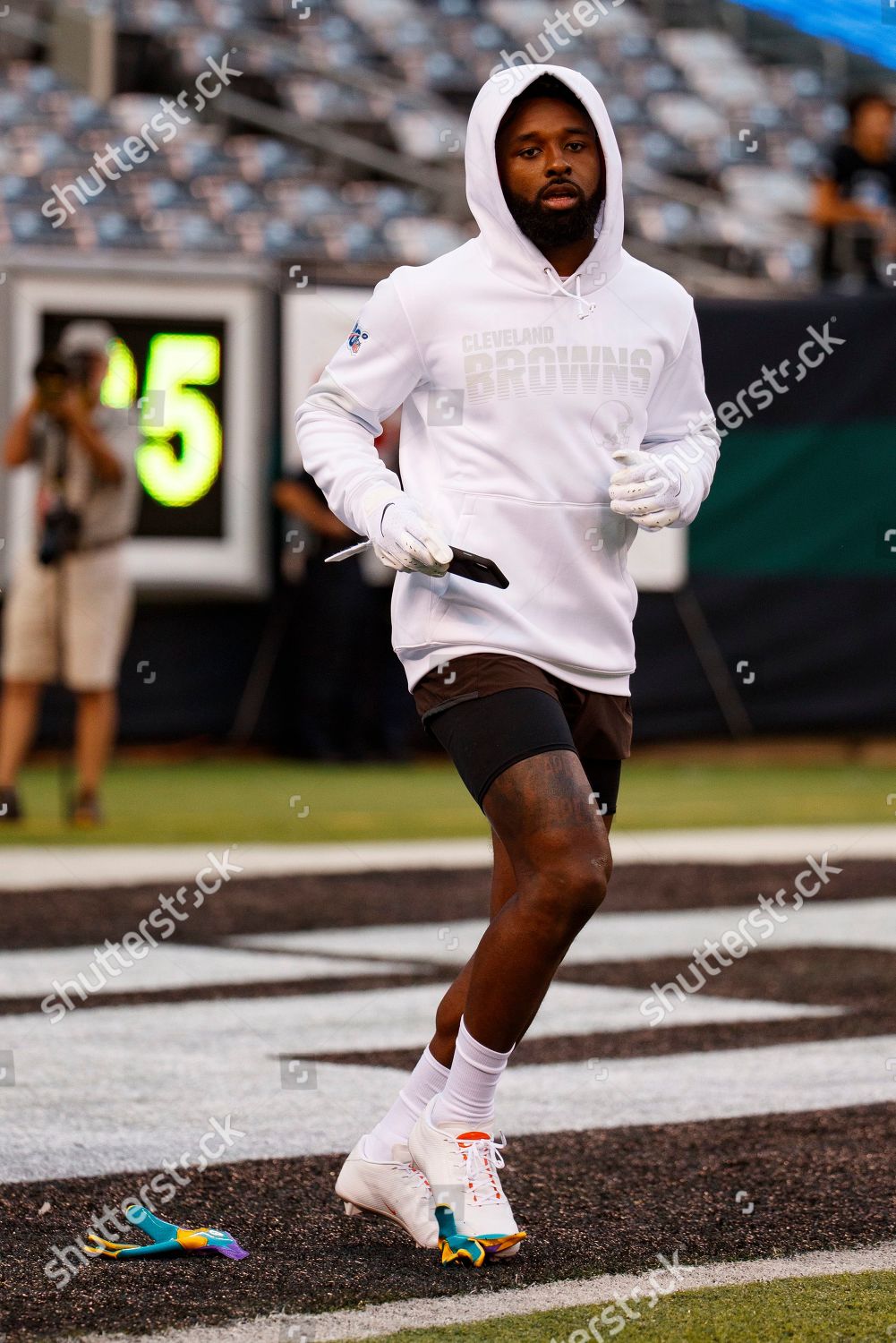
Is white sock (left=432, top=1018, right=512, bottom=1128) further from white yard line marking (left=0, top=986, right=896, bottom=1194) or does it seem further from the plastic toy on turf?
white yard line marking (left=0, top=986, right=896, bottom=1194)

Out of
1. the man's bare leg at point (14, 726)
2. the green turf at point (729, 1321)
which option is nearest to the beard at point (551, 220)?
the green turf at point (729, 1321)

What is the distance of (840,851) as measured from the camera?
34.4 ft

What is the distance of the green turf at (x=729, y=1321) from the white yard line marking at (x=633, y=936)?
355 centimetres

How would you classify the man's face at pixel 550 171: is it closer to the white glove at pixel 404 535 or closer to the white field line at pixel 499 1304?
the white glove at pixel 404 535

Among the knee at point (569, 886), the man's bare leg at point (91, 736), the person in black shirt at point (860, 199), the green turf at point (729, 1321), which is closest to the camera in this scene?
the green turf at point (729, 1321)

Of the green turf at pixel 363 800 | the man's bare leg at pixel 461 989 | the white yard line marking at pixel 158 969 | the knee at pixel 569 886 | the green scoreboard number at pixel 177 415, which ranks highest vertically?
the knee at pixel 569 886

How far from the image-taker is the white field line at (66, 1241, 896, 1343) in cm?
325

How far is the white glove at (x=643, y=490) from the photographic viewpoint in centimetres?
384

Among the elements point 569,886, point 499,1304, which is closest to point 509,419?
point 569,886

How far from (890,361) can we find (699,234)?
5.57m

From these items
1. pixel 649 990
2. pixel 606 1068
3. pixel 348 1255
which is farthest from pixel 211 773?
pixel 348 1255

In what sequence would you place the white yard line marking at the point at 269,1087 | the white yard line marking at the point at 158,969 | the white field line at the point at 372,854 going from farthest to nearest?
the white field line at the point at 372,854 < the white yard line marking at the point at 158,969 < the white yard line marking at the point at 269,1087

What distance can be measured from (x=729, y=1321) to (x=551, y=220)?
182 centimetres

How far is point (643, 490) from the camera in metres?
3.84
